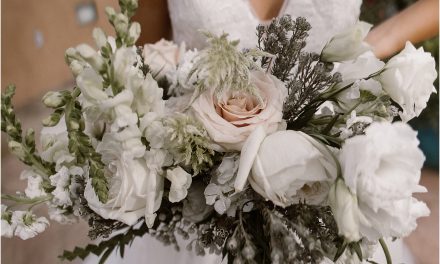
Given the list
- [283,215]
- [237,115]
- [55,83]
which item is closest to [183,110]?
[237,115]

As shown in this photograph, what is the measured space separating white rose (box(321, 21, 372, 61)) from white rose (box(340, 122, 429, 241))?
131 millimetres

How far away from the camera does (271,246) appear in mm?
502

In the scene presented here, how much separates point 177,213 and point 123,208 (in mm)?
104

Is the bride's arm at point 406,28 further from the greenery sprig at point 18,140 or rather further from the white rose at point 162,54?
the greenery sprig at point 18,140

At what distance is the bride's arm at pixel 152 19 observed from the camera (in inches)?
50.5

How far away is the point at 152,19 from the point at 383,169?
3.31 ft

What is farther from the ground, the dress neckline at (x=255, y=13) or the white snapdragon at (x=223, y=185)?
the white snapdragon at (x=223, y=185)

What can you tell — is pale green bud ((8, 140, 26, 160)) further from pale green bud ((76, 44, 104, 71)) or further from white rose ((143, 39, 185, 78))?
white rose ((143, 39, 185, 78))

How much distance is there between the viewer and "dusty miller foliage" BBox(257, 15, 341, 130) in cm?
57

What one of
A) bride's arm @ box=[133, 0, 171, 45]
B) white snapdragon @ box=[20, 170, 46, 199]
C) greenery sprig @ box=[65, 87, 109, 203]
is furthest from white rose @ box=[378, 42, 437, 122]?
bride's arm @ box=[133, 0, 171, 45]

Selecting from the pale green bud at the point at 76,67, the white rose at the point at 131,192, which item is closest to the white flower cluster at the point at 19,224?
the white rose at the point at 131,192

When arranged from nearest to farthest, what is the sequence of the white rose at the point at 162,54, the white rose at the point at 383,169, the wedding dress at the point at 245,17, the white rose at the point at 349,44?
Result: the white rose at the point at 383,169 < the white rose at the point at 349,44 < the white rose at the point at 162,54 < the wedding dress at the point at 245,17

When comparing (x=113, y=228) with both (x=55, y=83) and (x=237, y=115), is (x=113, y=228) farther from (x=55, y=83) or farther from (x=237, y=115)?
(x=55, y=83)

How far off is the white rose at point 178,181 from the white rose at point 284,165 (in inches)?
2.3
